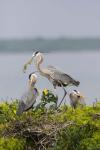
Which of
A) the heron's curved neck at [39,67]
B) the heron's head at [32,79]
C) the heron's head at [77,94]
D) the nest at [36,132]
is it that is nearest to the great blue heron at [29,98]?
the heron's head at [32,79]

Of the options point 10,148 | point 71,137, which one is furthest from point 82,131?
point 10,148

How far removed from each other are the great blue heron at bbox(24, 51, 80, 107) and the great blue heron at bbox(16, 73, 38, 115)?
0.65 meters

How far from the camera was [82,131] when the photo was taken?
27.9 feet

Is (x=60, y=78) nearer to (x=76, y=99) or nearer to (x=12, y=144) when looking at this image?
(x=76, y=99)

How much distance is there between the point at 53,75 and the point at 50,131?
199 centimetres

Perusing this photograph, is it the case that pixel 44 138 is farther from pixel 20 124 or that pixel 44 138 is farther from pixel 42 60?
pixel 42 60

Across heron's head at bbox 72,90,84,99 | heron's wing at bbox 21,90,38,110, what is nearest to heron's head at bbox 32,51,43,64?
heron's head at bbox 72,90,84,99

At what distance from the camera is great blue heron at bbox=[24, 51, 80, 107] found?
1027 cm

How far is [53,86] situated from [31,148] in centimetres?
192

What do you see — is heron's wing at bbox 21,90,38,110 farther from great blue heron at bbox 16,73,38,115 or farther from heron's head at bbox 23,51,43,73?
heron's head at bbox 23,51,43,73

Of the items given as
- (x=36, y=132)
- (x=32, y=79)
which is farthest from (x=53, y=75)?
(x=36, y=132)

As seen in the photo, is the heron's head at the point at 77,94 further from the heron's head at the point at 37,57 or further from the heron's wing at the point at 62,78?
the heron's head at the point at 37,57

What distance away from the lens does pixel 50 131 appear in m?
8.57

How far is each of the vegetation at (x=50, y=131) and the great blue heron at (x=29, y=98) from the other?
66 millimetres
